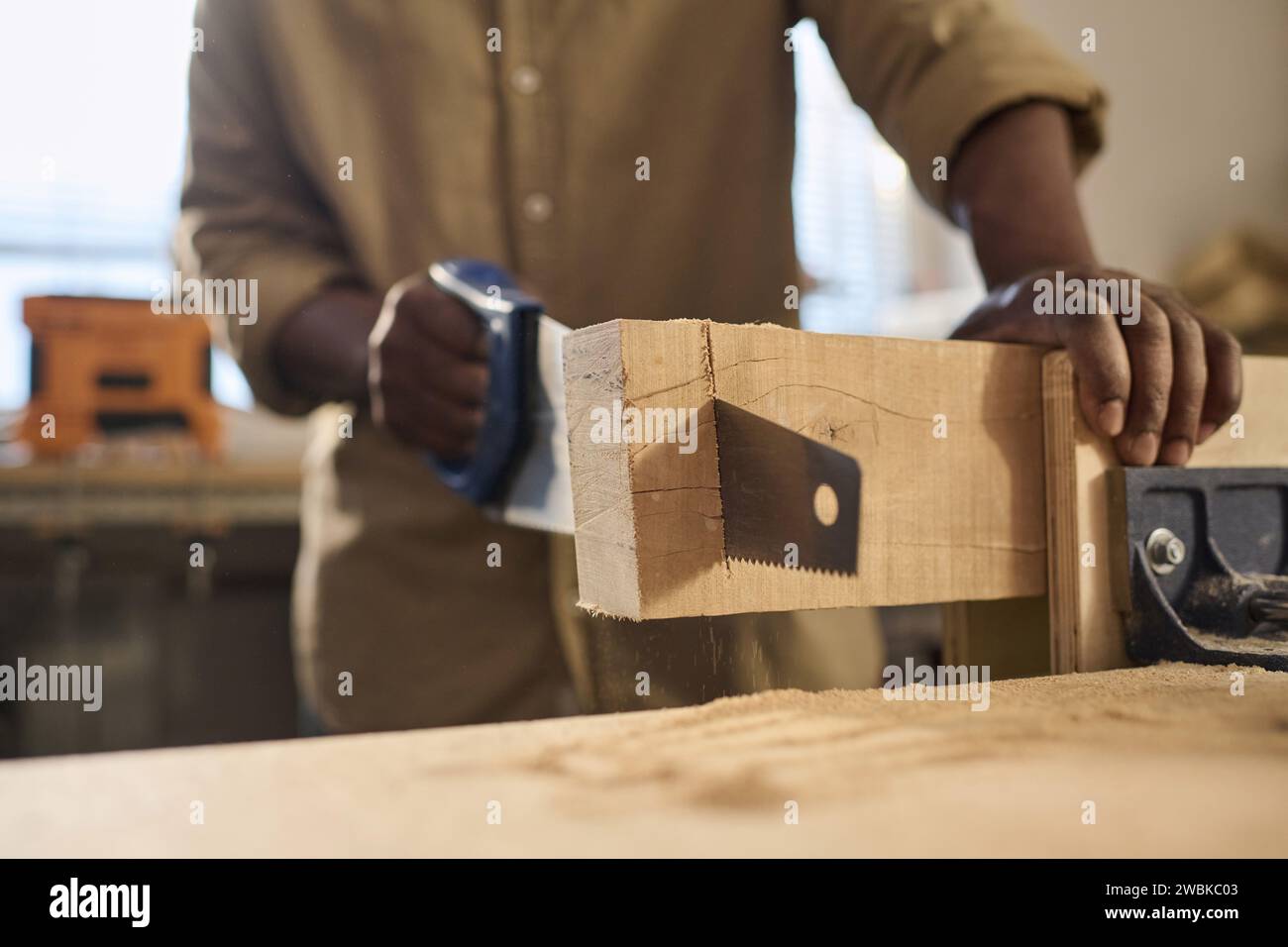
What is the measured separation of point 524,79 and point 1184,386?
2.56 ft

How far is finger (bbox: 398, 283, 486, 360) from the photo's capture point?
796 millimetres

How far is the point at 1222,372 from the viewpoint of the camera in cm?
65

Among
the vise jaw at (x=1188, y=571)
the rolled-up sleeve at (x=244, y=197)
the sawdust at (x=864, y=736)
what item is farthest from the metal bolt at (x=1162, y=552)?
the rolled-up sleeve at (x=244, y=197)

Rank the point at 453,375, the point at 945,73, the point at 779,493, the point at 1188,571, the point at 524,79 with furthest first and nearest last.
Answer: the point at 524,79 → the point at 945,73 → the point at 453,375 → the point at 1188,571 → the point at 779,493

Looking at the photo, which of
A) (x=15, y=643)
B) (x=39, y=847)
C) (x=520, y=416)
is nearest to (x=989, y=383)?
(x=520, y=416)

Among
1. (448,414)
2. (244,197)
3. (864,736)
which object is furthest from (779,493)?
(244,197)

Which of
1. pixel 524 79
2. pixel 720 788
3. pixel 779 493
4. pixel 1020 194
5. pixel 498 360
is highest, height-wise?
pixel 524 79

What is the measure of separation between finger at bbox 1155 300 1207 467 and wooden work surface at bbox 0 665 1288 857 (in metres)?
0.21

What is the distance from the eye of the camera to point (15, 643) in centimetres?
205

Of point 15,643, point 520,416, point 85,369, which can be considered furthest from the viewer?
point 85,369

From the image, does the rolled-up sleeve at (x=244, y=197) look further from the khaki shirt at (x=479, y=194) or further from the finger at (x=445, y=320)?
the finger at (x=445, y=320)

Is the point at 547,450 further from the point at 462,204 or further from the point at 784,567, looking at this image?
the point at 462,204

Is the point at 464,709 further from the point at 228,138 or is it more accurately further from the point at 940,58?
the point at 940,58

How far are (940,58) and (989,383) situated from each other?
48 centimetres
